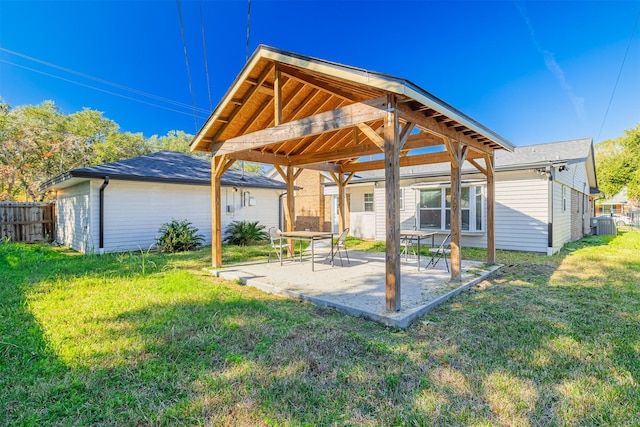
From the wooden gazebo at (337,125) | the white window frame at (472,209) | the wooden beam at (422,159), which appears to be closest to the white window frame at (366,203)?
the white window frame at (472,209)

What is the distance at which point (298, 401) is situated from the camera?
A: 2.18 metres

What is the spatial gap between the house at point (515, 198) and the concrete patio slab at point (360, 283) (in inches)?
127

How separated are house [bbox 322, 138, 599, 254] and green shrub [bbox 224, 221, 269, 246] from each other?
4.57 m

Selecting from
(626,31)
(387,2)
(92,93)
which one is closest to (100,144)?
(92,93)

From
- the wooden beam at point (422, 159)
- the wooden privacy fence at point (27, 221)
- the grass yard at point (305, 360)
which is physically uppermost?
the wooden beam at point (422, 159)

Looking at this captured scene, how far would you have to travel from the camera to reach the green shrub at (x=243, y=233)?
1145cm

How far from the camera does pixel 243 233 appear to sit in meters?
11.5

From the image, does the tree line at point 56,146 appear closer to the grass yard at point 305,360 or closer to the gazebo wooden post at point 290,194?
the gazebo wooden post at point 290,194

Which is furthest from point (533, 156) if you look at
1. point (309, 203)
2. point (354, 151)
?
point (309, 203)

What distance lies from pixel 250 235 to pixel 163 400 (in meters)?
9.54

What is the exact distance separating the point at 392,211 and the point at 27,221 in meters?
14.4

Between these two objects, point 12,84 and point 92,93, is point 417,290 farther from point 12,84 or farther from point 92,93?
point 92,93

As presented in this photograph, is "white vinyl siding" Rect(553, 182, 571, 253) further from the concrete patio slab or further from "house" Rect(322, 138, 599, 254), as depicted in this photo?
the concrete patio slab

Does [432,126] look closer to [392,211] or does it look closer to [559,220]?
[392,211]
